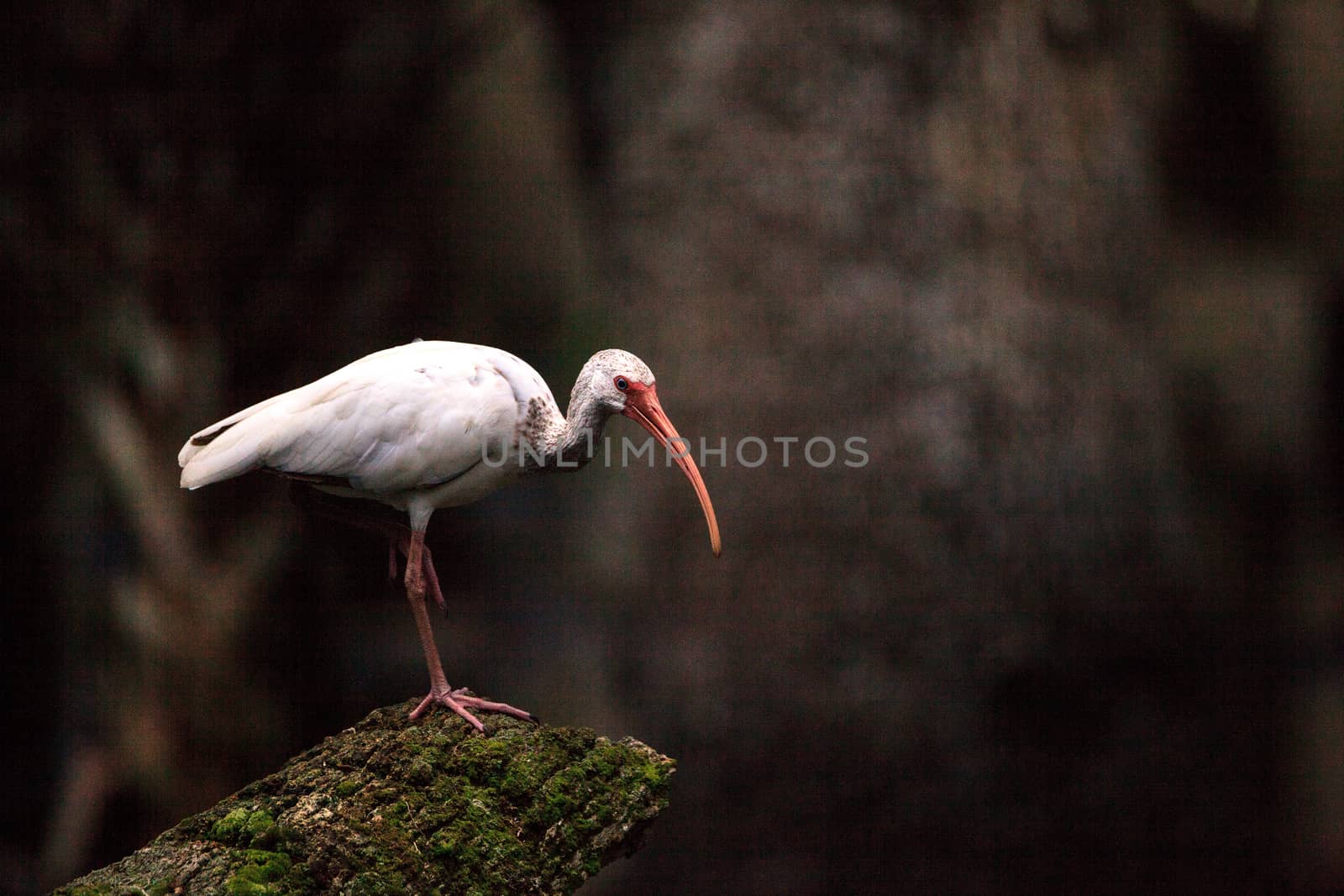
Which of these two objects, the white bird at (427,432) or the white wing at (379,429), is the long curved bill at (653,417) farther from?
the white wing at (379,429)

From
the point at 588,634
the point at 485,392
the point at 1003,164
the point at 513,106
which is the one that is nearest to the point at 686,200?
the point at 513,106

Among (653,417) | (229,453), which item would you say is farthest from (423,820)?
(653,417)

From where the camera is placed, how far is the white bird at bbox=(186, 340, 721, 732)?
3.32 m

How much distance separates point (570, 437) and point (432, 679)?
30.7 inches

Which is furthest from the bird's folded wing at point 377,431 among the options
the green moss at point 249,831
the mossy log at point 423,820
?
the green moss at point 249,831

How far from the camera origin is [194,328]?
16.5ft

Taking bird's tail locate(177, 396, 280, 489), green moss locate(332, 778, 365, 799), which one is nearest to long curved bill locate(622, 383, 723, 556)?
bird's tail locate(177, 396, 280, 489)

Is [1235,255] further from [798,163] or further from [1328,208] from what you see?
[798,163]

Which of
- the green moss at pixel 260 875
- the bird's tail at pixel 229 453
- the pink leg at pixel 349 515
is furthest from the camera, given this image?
the pink leg at pixel 349 515

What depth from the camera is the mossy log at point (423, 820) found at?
2.88 m

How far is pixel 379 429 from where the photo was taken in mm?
3324

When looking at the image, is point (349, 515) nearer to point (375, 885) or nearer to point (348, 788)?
point (348, 788)

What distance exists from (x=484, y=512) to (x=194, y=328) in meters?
1.49

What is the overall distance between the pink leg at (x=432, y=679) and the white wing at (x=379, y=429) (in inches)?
8.7
